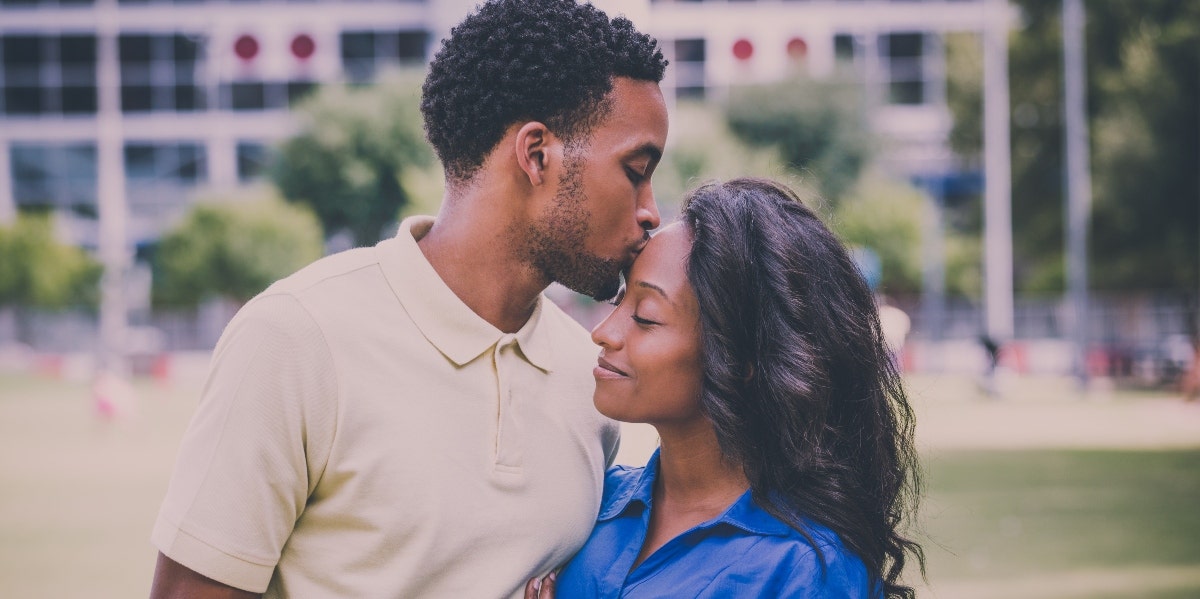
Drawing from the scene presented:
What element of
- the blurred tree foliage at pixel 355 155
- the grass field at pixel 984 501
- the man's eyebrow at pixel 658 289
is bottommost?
the grass field at pixel 984 501

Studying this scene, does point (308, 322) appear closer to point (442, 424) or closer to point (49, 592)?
point (442, 424)

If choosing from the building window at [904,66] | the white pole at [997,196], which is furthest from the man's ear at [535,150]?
the building window at [904,66]

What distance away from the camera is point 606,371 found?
9.62 feet

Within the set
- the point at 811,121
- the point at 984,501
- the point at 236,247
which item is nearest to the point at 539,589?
the point at 984,501

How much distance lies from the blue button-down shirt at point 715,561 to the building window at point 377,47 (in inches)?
1622

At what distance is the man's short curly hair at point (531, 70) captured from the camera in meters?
2.87

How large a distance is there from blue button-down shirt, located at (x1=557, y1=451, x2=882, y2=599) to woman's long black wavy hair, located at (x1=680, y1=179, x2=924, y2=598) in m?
0.09

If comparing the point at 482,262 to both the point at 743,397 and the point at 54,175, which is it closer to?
the point at 743,397

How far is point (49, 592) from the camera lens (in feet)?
27.5

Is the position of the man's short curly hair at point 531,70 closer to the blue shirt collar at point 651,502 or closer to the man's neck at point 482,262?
the man's neck at point 482,262

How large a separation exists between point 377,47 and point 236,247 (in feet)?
37.0

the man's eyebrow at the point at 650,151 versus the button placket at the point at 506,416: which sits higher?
the man's eyebrow at the point at 650,151

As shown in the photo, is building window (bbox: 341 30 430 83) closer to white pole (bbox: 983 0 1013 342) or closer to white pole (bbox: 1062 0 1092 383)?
white pole (bbox: 983 0 1013 342)

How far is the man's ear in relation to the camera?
9.42ft
